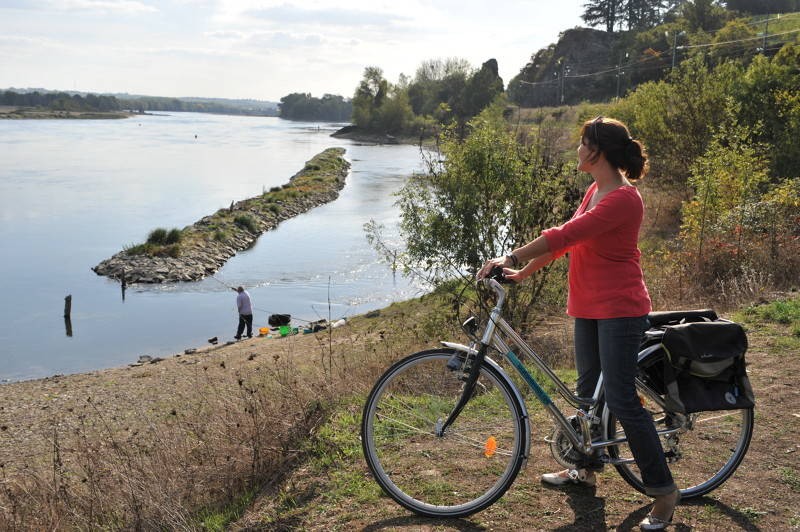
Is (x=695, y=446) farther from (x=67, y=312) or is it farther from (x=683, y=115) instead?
(x=67, y=312)

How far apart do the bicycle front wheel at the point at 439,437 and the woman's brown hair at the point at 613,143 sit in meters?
1.24

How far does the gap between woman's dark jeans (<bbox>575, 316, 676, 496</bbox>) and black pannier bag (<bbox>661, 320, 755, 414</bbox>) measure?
A: 209mm

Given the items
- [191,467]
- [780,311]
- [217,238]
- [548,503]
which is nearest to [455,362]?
[548,503]

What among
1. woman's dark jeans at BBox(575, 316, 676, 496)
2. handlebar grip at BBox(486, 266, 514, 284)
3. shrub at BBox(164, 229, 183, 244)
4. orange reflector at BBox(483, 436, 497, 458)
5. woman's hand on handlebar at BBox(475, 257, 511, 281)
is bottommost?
shrub at BBox(164, 229, 183, 244)

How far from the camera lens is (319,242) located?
42688 millimetres

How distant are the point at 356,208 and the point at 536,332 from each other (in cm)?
4319

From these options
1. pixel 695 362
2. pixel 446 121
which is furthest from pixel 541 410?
pixel 446 121

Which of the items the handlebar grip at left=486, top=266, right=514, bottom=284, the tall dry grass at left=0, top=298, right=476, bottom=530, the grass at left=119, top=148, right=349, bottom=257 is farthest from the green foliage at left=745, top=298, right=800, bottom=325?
the grass at left=119, top=148, right=349, bottom=257

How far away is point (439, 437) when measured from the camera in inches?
159

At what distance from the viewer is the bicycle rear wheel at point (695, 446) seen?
4.07m

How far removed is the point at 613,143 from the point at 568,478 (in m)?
1.98

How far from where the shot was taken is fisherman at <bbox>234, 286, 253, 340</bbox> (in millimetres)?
23703

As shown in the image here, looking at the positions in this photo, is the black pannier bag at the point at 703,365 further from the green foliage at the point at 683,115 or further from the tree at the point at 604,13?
the tree at the point at 604,13

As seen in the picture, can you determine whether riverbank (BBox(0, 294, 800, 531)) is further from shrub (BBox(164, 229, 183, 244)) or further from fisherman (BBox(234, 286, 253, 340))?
shrub (BBox(164, 229, 183, 244))
